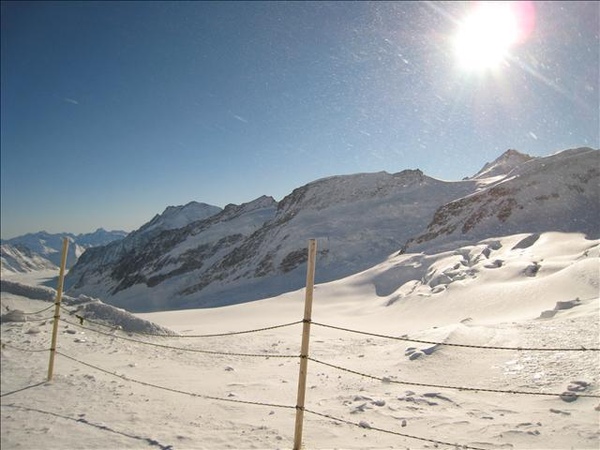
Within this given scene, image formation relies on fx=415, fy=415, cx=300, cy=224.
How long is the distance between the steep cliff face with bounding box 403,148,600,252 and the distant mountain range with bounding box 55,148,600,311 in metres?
0.10

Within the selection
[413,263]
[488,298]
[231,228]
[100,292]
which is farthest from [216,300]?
[100,292]

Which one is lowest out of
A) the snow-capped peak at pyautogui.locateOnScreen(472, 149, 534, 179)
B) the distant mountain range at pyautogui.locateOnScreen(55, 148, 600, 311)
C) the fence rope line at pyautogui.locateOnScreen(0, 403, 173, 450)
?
the fence rope line at pyautogui.locateOnScreen(0, 403, 173, 450)

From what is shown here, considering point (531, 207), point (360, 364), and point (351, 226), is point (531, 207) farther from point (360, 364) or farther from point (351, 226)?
point (360, 364)

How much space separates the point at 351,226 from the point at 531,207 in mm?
26455

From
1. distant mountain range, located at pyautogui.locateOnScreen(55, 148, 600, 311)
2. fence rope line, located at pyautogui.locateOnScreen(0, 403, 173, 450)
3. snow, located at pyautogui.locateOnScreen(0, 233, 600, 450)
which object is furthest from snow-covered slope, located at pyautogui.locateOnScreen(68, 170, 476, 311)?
fence rope line, located at pyautogui.locateOnScreen(0, 403, 173, 450)

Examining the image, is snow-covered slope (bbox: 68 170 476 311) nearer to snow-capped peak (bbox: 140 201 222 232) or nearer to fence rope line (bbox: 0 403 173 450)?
fence rope line (bbox: 0 403 173 450)

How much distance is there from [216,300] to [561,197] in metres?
41.9

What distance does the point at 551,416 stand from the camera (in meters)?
6.92

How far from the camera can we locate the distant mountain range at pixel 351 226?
1699 inches

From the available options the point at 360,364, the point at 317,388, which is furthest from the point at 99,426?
the point at 360,364

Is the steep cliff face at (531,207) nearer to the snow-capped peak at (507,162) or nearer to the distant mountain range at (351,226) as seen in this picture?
the distant mountain range at (351,226)

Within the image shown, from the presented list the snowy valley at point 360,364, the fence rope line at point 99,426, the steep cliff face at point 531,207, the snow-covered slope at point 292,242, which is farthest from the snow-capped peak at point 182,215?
the fence rope line at point 99,426

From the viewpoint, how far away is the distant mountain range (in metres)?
43.2

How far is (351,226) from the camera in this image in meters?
63.9
